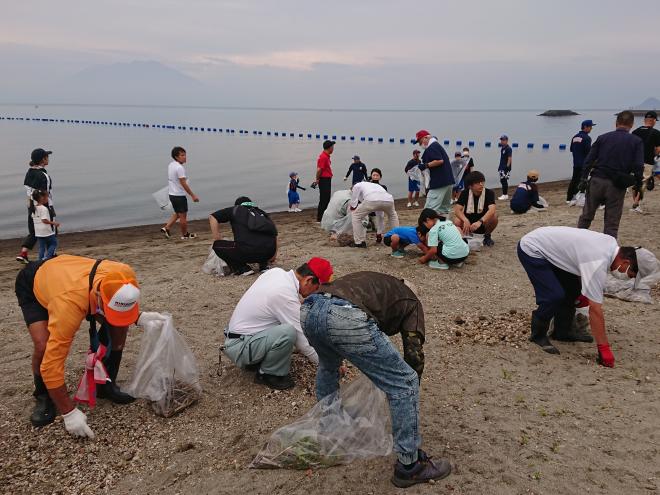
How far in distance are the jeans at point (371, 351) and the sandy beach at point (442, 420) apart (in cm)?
36

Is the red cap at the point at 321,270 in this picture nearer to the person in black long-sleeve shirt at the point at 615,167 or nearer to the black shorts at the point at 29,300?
the black shorts at the point at 29,300

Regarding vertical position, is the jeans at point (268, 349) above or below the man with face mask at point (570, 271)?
below

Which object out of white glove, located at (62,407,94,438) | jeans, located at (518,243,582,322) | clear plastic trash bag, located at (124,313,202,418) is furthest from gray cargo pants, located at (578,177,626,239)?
white glove, located at (62,407,94,438)

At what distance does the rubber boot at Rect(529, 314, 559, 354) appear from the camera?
4.77m

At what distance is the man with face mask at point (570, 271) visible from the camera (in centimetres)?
404

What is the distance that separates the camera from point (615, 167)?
6.73 meters

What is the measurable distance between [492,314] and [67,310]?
4248 millimetres

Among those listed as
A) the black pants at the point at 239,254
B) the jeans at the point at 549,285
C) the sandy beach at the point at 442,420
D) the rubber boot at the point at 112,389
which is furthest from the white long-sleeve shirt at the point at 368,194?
the rubber boot at the point at 112,389

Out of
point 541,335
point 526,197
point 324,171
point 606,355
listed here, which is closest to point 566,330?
point 541,335

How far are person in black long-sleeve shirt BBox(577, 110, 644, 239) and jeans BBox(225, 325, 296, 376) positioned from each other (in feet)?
16.2

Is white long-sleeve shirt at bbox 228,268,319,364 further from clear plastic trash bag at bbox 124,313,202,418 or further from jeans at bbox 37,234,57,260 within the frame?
jeans at bbox 37,234,57,260

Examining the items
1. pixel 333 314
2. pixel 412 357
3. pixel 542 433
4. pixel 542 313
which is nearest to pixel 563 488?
pixel 542 433

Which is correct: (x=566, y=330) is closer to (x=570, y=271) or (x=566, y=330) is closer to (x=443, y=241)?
(x=570, y=271)

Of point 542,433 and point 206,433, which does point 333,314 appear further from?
point 542,433
